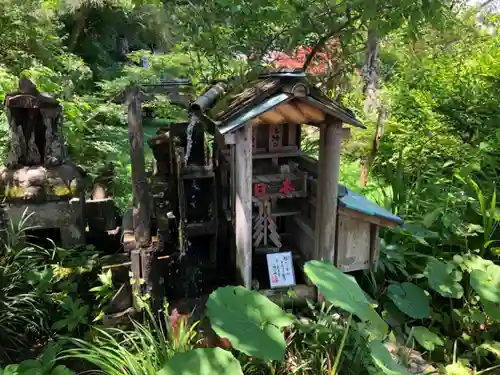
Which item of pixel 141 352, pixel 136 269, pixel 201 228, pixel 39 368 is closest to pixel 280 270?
pixel 201 228

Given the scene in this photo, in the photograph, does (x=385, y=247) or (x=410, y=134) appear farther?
(x=410, y=134)

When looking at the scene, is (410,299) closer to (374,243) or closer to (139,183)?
(374,243)

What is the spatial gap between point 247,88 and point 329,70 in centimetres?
240

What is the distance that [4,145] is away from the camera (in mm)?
5406

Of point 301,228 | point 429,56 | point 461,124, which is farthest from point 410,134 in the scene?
point 301,228

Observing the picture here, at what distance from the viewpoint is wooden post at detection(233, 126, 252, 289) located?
9.55ft

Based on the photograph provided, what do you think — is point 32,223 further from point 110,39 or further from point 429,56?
point 110,39

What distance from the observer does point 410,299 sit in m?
3.35

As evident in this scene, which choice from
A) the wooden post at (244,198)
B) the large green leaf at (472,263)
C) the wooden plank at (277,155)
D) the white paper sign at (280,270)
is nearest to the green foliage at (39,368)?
the wooden post at (244,198)

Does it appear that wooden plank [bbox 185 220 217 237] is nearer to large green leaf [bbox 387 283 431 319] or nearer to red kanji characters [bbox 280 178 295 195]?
red kanji characters [bbox 280 178 295 195]

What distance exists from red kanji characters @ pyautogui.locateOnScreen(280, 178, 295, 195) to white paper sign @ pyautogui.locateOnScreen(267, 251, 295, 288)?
55 cm

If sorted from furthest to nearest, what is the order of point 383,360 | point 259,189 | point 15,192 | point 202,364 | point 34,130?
point 34,130 < point 15,192 < point 259,189 < point 383,360 < point 202,364

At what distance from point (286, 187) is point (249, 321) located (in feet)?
4.72

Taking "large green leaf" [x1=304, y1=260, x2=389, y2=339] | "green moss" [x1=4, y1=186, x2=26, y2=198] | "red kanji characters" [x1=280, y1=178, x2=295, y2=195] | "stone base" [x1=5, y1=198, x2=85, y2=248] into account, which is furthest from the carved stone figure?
"large green leaf" [x1=304, y1=260, x2=389, y2=339]
